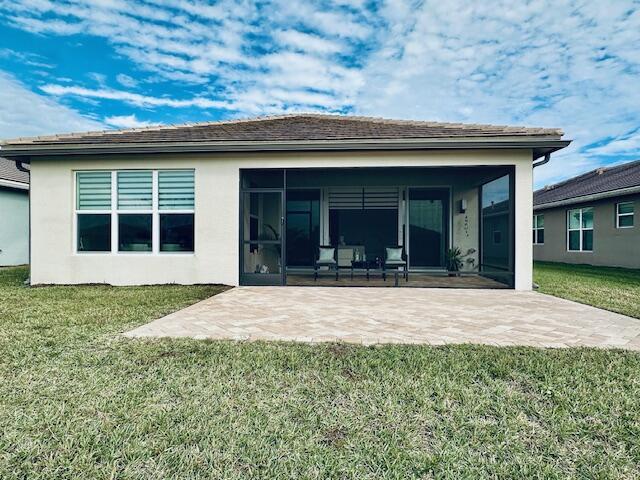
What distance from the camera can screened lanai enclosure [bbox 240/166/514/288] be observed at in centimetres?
920

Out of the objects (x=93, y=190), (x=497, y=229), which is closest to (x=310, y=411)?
(x=93, y=190)

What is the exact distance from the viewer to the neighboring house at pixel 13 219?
1246 cm

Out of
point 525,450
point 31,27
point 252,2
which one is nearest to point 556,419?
point 525,450

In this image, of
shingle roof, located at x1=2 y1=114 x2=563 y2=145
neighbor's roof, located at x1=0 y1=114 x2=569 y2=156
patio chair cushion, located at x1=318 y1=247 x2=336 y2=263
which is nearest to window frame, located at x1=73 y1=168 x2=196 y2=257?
neighbor's roof, located at x1=0 y1=114 x2=569 y2=156

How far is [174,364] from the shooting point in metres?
2.97

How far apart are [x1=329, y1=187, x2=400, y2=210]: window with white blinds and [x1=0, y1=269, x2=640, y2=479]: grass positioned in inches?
317

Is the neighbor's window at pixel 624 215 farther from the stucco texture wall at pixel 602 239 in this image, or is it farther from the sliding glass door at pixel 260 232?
the sliding glass door at pixel 260 232

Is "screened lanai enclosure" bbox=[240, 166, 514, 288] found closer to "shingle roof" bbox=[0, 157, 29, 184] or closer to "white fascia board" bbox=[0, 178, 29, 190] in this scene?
"white fascia board" bbox=[0, 178, 29, 190]

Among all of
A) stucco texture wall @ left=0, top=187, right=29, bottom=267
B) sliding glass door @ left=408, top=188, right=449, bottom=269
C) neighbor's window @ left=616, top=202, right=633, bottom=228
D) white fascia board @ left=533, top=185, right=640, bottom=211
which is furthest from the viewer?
neighbor's window @ left=616, top=202, right=633, bottom=228

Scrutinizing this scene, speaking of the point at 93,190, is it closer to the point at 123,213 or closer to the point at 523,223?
the point at 123,213

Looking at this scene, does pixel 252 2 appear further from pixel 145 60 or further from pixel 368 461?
pixel 368 461

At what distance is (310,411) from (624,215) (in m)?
16.0

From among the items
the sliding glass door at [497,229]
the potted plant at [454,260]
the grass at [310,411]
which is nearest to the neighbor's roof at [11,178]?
the grass at [310,411]

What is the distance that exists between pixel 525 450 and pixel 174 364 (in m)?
2.67
